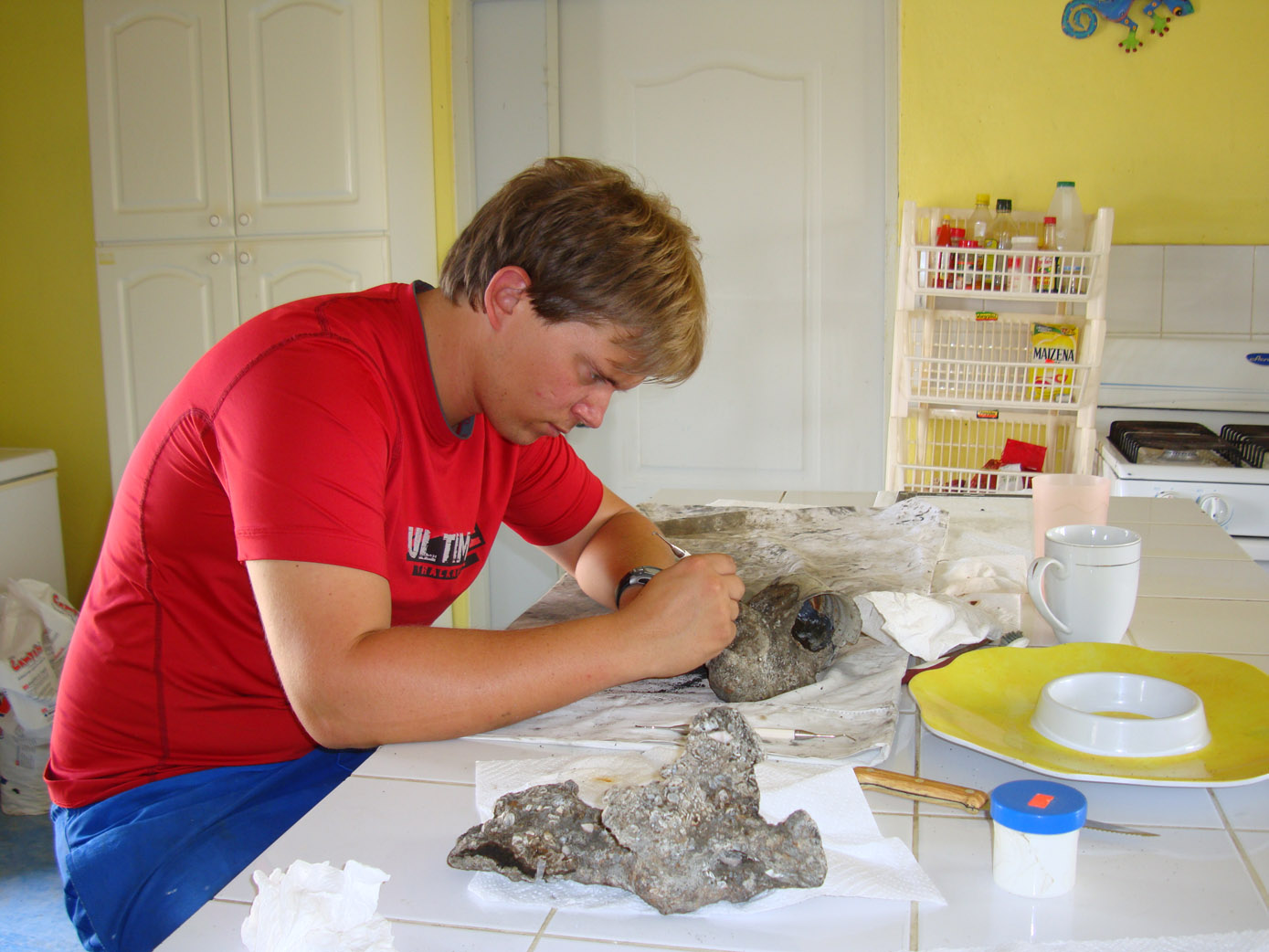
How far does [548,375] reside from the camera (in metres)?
1.02

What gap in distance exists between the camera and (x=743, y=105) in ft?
9.18

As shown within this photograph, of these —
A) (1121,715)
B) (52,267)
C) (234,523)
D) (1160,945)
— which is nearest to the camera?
(1160,945)

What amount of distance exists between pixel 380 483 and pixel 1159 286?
227cm

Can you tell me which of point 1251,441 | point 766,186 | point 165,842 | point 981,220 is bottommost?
point 165,842

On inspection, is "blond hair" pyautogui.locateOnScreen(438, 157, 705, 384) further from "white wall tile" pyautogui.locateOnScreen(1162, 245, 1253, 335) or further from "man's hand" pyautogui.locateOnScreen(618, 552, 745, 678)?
"white wall tile" pyautogui.locateOnScreen(1162, 245, 1253, 335)

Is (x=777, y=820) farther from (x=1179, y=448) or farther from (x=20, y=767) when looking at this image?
(x=20, y=767)

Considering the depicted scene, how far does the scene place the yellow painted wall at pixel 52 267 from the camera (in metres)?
2.96

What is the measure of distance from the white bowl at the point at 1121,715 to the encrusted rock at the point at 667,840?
10.2 inches

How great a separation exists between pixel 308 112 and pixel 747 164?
3.77 feet

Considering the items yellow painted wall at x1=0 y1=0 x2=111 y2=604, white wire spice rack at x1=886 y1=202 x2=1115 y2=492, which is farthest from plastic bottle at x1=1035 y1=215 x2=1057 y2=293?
yellow painted wall at x1=0 y1=0 x2=111 y2=604

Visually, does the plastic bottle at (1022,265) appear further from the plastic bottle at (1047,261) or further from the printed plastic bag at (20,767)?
the printed plastic bag at (20,767)

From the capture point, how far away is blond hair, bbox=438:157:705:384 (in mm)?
949

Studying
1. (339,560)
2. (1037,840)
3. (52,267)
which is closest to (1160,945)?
(1037,840)

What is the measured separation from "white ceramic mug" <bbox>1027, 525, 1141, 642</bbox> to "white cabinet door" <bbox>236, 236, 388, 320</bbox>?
6.47 feet
